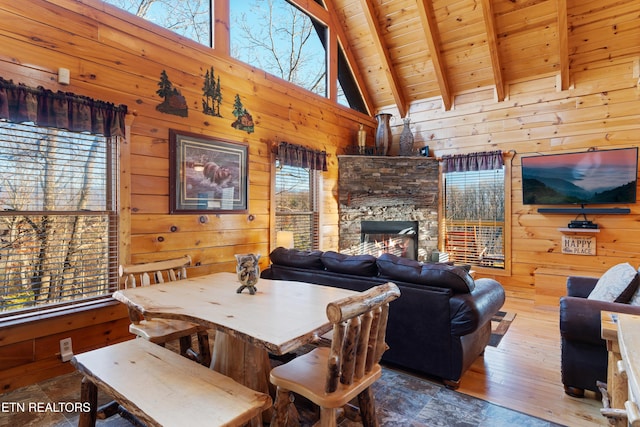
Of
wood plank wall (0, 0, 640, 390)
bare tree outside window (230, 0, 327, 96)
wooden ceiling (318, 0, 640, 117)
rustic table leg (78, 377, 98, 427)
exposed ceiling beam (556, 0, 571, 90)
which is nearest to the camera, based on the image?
rustic table leg (78, 377, 98, 427)

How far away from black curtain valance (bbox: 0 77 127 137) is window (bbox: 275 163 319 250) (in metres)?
2.11

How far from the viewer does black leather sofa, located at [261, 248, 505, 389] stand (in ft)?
7.83

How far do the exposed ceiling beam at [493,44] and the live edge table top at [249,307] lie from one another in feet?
14.2

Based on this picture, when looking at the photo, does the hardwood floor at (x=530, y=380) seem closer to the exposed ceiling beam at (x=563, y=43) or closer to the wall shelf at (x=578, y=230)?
the wall shelf at (x=578, y=230)

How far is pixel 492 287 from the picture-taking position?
2.76 m

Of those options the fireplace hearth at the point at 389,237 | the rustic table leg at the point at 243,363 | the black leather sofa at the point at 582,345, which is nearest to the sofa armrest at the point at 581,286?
the black leather sofa at the point at 582,345

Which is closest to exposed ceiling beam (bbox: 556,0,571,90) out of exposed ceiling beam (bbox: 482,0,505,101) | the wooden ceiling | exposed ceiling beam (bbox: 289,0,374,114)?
the wooden ceiling

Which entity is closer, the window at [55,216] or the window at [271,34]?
the window at [55,216]

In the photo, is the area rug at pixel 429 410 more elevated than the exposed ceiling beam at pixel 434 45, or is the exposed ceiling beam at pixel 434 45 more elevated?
the exposed ceiling beam at pixel 434 45

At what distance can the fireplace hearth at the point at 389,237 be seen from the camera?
5652 millimetres

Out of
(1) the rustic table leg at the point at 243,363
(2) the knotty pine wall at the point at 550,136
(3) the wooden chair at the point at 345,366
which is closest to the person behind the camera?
(3) the wooden chair at the point at 345,366

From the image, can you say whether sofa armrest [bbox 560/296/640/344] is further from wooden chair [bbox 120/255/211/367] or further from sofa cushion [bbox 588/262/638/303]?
wooden chair [bbox 120/255/211/367]

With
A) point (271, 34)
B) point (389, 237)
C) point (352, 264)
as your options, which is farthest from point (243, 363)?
point (271, 34)

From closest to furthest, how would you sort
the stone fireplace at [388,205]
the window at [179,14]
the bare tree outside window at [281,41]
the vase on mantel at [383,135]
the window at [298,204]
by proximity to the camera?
the window at [179,14] < the bare tree outside window at [281,41] < the window at [298,204] < the stone fireplace at [388,205] < the vase on mantel at [383,135]
